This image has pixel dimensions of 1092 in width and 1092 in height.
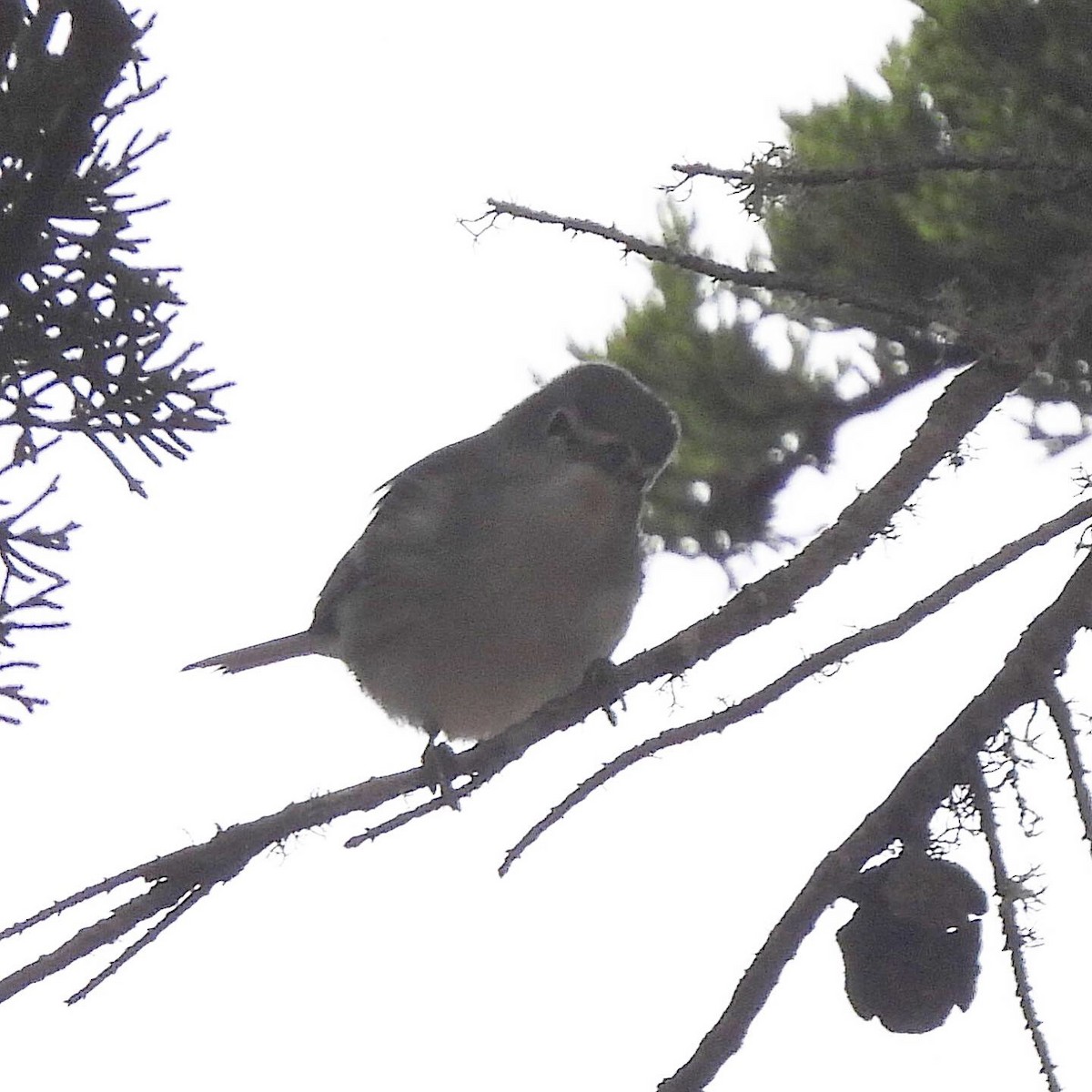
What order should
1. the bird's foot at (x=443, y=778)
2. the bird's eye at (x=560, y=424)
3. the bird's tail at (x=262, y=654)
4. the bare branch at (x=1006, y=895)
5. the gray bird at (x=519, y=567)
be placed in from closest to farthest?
the bare branch at (x=1006, y=895)
the bird's foot at (x=443, y=778)
the gray bird at (x=519, y=567)
the bird's eye at (x=560, y=424)
the bird's tail at (x=262, y=654)

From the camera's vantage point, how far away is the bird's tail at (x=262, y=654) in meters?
3.16

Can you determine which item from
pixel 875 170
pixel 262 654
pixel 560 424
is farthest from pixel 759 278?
pixel 262 654

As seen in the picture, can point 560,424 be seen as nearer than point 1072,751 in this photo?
No

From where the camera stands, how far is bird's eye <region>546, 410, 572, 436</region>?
263cm

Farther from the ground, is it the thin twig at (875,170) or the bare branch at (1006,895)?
the thin twig at (875,170)

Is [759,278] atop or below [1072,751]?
atop

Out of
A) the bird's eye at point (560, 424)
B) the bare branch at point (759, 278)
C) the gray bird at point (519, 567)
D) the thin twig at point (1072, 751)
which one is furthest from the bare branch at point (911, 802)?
the bird's eye at point (560, 424)

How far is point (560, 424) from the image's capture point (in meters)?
2.66

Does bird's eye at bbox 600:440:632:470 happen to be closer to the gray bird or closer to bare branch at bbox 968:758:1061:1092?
the gray bird

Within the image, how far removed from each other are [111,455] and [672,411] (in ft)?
3.52

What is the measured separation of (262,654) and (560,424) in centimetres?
92

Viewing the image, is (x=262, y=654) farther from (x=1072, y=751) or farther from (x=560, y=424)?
(x=1072, y=751)

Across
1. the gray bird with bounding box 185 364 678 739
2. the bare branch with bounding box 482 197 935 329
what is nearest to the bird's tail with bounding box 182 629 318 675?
the gray bird with bounding box 185 364 678 739

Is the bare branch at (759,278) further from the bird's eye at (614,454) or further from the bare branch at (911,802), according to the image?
the bird's eye at (614,454)
